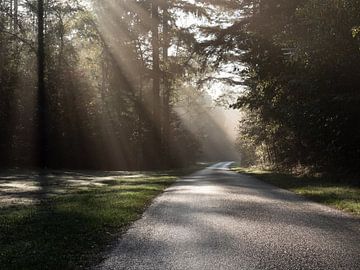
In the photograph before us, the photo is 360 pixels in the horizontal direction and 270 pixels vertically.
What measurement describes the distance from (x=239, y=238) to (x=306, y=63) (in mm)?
10579

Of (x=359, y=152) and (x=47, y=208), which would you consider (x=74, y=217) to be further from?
(x=359, y=152)

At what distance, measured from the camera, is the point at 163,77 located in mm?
37344

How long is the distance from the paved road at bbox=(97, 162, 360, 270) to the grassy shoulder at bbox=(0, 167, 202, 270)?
0.35 m

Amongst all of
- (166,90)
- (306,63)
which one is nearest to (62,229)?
(306,63)

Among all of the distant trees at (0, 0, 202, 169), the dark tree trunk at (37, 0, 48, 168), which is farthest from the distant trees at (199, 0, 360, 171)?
the dark tree trunk at (37, 0, 48, 168)

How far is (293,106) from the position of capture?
19500mm

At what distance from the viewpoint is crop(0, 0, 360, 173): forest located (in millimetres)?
16812

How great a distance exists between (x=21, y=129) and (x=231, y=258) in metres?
30.1

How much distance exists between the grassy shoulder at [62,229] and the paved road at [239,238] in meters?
0.35

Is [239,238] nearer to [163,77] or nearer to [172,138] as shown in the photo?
[163,77]

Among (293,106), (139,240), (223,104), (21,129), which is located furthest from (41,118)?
(139,240)

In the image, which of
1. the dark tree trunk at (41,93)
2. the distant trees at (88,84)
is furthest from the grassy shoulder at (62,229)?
the distant trees at (88,84)

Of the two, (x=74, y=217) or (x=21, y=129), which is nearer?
(x=74, y=217)

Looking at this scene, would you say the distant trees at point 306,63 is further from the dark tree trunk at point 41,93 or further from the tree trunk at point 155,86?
the dark tree trunk at point 41,93
